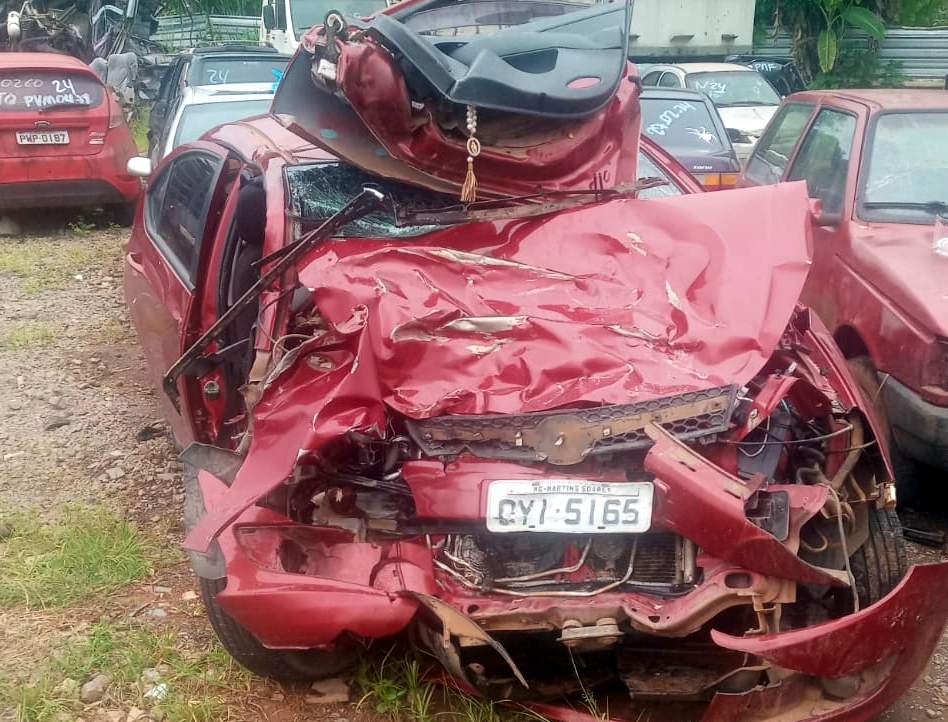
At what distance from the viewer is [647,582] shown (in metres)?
2.67

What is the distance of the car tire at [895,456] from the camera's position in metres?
3.98

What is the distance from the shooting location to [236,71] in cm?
898

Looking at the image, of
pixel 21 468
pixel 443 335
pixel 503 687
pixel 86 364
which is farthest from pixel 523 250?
pixel 86 364

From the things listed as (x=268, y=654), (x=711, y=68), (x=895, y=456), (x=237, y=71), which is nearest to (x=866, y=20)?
(x=711, y=68)

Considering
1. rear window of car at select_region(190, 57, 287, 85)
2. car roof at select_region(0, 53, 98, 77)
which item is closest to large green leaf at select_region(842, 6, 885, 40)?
rear window of car at select_region(190, 57, 287, 85)

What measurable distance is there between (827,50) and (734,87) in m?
6.37

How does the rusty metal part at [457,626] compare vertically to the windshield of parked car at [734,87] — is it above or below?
below

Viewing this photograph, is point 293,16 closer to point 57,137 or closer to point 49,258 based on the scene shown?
point 57,137

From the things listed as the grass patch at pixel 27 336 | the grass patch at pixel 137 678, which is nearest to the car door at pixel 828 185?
the grass patch at pixel 137 678

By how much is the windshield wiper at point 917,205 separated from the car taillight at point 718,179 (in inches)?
132

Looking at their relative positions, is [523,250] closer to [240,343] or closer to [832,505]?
[240,343]

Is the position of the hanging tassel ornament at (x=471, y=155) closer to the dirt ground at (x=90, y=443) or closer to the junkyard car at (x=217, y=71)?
the dirt ground at (x=90, y=443)

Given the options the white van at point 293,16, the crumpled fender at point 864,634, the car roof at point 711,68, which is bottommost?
the crumpled fender at point 864,634

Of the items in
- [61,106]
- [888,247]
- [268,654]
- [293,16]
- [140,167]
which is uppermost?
[293,16]
